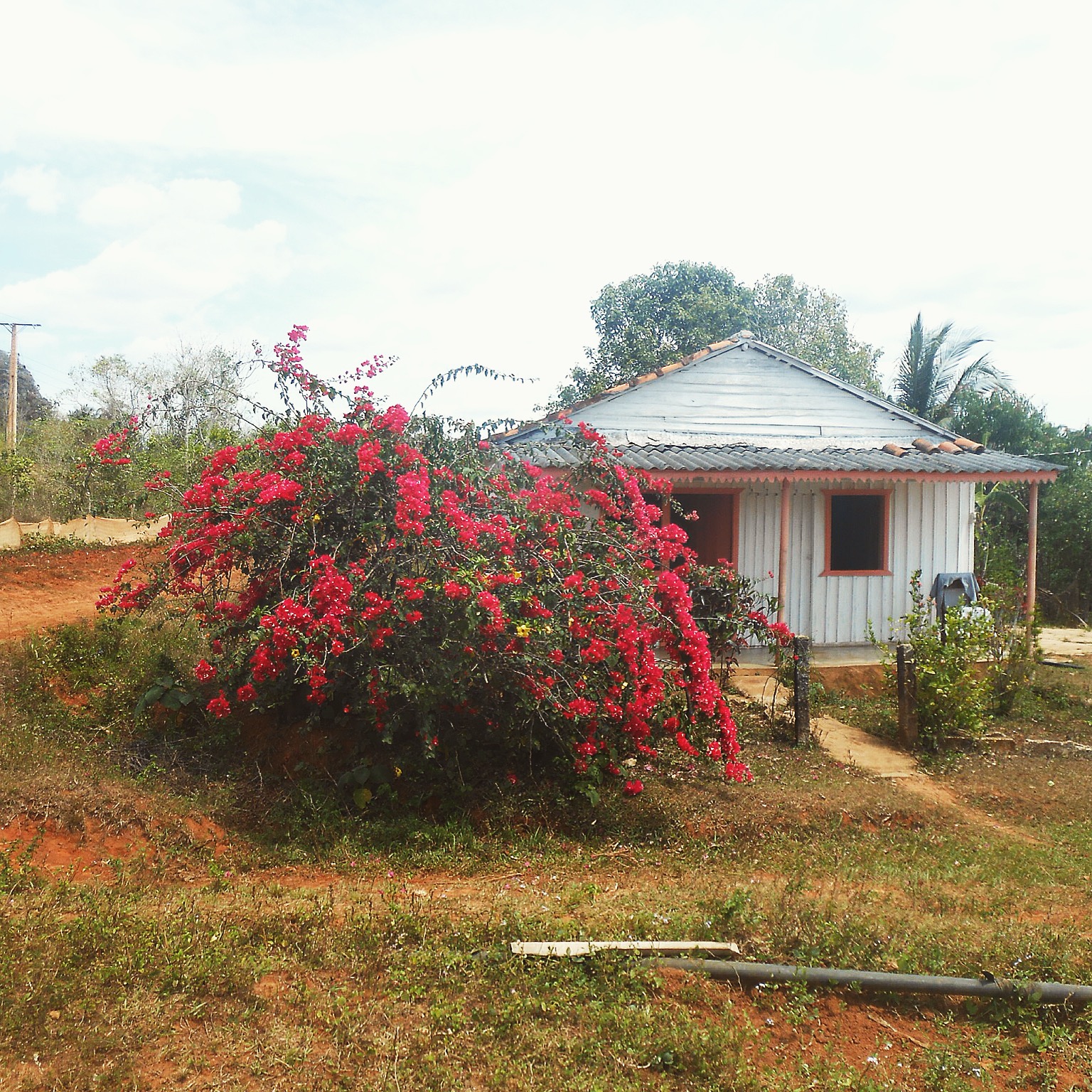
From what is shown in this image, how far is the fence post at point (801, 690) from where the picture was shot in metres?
8.02

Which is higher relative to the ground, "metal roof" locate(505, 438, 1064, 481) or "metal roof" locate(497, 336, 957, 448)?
"metal roof" locate(497, 336, 957, 448)

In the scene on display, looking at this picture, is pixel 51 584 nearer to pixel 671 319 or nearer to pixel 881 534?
pixel 881 534

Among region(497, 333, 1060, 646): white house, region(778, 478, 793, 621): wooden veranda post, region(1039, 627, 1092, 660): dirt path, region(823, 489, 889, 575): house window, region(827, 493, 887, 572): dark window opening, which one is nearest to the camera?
region(778, 478, 793, 621): wooden veranda post

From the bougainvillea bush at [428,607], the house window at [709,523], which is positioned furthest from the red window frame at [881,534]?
the bougainvillea bush at [428,607]

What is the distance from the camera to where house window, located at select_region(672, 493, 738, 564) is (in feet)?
38.1

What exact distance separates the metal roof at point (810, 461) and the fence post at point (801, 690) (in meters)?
2.24

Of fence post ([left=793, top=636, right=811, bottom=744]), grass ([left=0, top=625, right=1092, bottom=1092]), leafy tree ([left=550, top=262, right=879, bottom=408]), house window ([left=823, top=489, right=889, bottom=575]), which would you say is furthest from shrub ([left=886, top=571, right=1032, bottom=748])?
leafy tree ([left=550, top=262, right=879, bottom=408])

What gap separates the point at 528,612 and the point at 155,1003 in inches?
112

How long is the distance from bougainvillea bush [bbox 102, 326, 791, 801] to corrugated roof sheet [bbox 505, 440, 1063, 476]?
274 centimetres

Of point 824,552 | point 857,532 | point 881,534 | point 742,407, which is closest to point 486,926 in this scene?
point 824,552

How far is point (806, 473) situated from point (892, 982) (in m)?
6.76

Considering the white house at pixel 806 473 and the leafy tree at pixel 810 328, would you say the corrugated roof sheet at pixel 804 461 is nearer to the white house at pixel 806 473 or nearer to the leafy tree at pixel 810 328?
the white house at pixel 806 473

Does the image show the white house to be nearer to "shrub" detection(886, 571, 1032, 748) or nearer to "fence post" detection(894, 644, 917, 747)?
"shrub" detection(886, 571, 1032, 748)

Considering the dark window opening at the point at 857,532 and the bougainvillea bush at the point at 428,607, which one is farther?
the dark window opening at the point at 857,532
